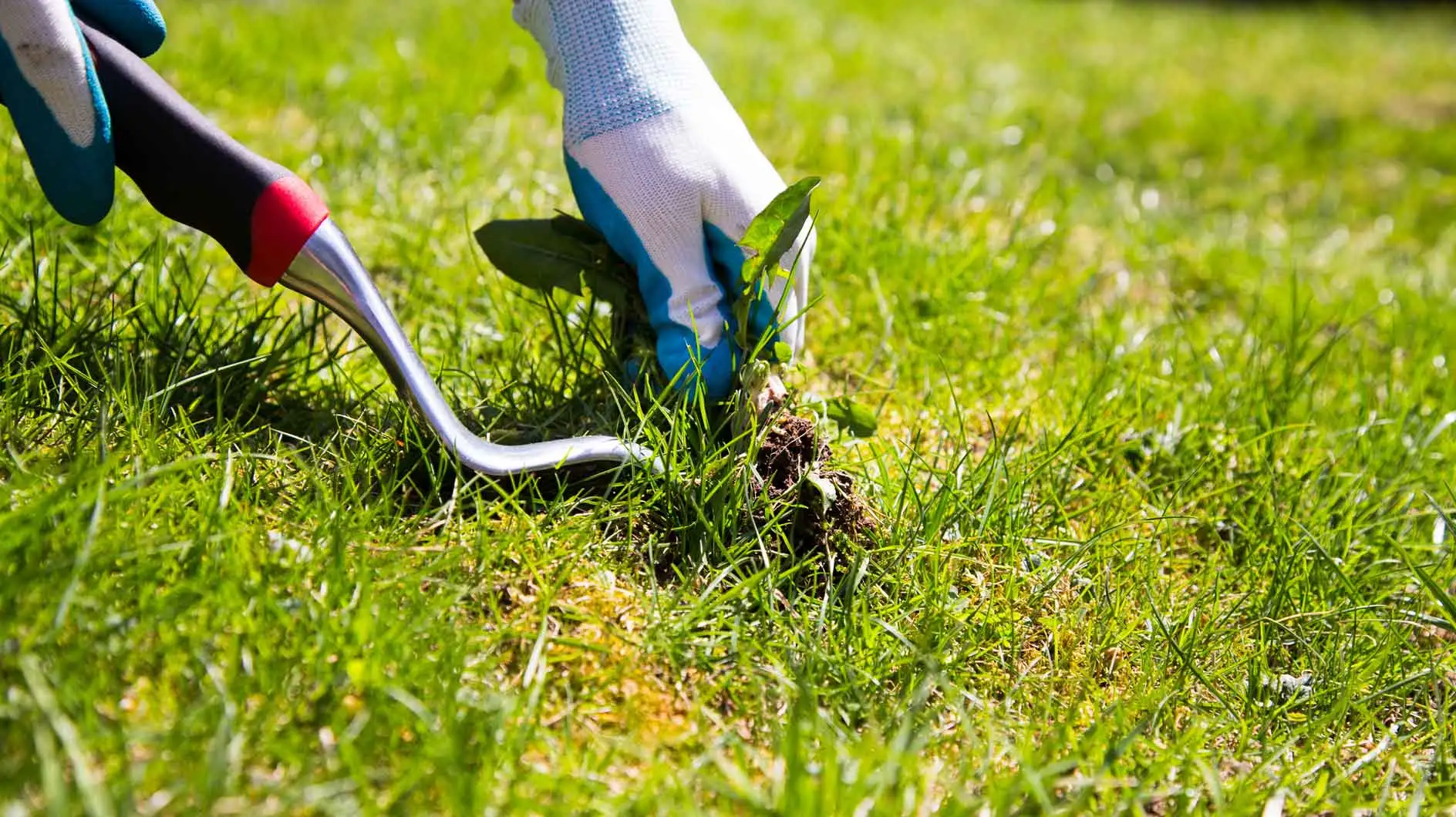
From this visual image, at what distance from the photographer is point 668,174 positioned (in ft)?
5.88

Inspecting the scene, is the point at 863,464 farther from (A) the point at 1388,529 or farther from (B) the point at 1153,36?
(B) the point at 1153,36

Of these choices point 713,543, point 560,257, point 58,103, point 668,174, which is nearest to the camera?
point 58,103

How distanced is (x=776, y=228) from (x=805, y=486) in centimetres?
37

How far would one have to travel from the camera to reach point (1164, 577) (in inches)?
74.0

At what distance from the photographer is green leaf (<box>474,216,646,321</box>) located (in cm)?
195

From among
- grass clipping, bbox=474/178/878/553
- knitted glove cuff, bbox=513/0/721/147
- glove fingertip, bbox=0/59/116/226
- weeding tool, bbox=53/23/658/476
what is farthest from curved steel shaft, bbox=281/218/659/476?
knitted glove cuff, bbox=513/0/721/147

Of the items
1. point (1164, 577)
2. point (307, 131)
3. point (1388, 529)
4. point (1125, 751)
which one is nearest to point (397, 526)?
point (1125, 751)

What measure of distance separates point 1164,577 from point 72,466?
5.08 ft

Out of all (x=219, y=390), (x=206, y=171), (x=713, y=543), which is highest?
(x=206, y=171)

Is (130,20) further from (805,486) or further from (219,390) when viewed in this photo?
(805,486)

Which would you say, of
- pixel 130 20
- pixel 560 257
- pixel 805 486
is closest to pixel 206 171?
pixel 130 20

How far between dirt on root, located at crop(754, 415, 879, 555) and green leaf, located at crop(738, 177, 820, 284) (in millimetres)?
231

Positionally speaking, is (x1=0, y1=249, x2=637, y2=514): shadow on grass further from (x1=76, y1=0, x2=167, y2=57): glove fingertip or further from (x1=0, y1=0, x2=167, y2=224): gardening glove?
(x1=76, y1=0, x2=167, y2=57): glove fingertip

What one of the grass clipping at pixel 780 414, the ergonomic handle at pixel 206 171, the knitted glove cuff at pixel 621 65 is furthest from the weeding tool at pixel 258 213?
the knitted glove cuff at pixel 621 65
